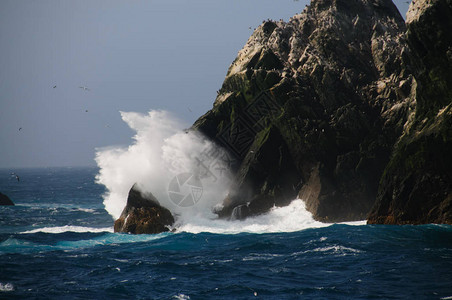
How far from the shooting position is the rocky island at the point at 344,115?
116 ft

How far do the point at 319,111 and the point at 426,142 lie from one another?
12.6m

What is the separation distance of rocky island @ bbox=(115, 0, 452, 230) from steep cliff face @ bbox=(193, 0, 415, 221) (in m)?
0.10

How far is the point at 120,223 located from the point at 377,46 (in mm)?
31525

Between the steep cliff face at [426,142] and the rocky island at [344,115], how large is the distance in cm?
8

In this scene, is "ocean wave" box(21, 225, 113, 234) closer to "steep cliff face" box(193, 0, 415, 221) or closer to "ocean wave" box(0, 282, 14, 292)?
"steep cliff face" box(193, 0, 415, 221)

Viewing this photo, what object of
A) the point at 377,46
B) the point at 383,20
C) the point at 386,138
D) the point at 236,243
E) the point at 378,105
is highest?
the point at 383,20

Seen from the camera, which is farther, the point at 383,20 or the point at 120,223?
the point at 383,20

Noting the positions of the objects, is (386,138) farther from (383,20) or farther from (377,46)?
(383,20)

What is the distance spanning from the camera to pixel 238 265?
28844 mm

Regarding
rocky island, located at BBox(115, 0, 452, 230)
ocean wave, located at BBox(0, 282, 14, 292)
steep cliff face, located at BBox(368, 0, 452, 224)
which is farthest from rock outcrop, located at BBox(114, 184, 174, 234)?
steep cliff face, located at BBox(368, 0, 452, 224)

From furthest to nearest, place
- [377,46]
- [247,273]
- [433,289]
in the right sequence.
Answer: [377,46]
[247,273]
[433,289]

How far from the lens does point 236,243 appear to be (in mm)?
35469

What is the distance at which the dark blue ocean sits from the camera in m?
23.4

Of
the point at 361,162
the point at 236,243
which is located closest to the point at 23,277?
the point at 236,243
